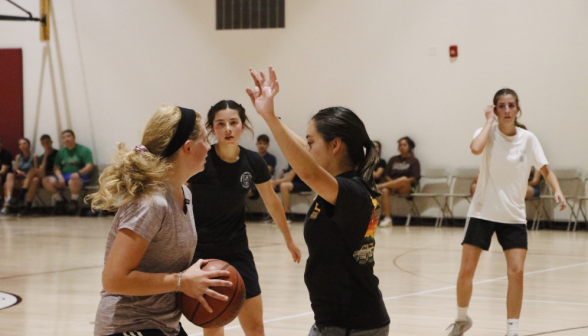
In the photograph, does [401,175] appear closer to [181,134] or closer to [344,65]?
[344,65]

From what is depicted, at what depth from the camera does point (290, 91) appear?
12633 millimetres

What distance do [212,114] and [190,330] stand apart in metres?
1.68

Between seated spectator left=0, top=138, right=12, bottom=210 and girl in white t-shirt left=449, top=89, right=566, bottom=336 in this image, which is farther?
seated spectator left=0, top=138, right=12, bottom=210

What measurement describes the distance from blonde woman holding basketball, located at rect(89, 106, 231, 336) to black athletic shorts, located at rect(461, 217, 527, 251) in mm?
2734

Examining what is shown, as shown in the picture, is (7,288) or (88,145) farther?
(88,145)

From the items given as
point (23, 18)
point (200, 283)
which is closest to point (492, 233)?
point (200, 283)

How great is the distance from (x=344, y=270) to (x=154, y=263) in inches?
25.2

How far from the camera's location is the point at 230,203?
362 centimetres

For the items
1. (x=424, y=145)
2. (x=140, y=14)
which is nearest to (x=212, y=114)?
(x=424, y=145)

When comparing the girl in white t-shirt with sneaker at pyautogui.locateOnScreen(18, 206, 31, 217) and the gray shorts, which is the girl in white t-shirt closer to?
the gray shorts

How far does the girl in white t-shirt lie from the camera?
14.4 feet

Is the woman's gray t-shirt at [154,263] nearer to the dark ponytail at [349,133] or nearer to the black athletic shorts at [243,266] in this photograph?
the dark ponytail at [349,133]

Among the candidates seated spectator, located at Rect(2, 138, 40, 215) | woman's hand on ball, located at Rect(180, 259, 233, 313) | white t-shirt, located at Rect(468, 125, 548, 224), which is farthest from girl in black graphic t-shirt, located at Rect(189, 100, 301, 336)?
seated spectator, located at Rect(2, 138, 40, 215)

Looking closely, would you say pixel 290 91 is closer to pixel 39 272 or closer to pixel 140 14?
pixel 140 14
